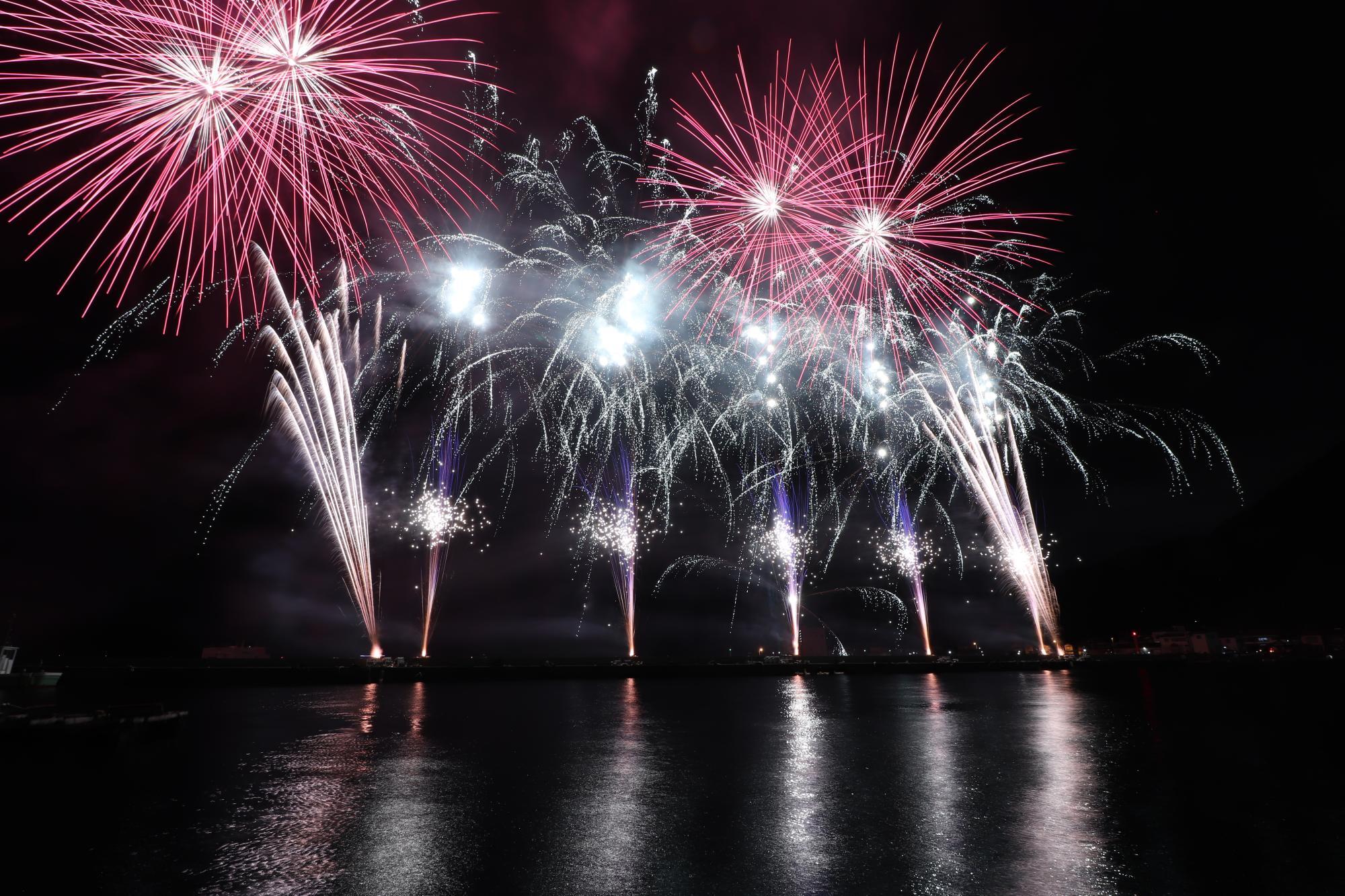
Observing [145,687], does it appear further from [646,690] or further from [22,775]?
[22,775]

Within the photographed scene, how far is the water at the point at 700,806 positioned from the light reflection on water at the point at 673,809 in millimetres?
55

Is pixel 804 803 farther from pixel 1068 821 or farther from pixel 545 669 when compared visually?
pixel 545 669

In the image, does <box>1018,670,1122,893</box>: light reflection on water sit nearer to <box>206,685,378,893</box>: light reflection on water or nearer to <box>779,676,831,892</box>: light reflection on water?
<box>779,676,831,892</box>: light reflection on water

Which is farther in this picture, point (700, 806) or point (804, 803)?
point (804, 803)

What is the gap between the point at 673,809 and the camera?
10992 mm

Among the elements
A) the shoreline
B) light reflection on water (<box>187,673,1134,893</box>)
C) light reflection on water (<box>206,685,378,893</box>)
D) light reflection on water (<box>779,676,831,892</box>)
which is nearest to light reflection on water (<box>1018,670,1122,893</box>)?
light reflection on water (<box>187,673,1134,893</box>)

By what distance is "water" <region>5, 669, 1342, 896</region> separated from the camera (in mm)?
8055

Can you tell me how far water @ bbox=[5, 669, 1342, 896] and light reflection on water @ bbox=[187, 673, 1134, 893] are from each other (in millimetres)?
55

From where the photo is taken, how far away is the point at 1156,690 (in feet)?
125

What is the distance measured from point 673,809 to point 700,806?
0.48 meters

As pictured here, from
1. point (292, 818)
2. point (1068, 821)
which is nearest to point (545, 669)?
point (292, 818)

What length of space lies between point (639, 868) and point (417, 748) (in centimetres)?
1183

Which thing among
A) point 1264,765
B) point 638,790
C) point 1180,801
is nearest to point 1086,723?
point 1264,765

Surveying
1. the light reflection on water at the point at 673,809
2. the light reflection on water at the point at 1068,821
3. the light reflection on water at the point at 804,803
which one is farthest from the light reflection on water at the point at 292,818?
the light reflection on water at the point at 1068,821
